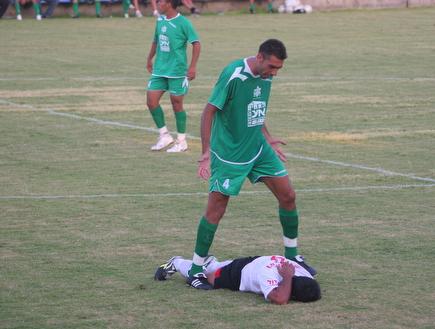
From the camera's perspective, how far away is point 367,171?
13.9m

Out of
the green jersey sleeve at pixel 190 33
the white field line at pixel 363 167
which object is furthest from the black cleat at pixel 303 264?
the green jersey sleeve at pixel 190 33

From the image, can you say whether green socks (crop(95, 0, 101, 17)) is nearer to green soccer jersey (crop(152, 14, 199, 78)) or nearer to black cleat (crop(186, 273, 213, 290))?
green soccer jersey (crop(152, 14, 199, 78))

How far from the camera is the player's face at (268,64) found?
855cm

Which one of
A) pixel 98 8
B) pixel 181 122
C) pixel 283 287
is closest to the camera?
pixel 283 287

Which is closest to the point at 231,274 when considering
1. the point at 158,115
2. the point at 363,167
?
the point at 363,167

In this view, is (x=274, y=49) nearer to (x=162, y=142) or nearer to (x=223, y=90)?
(x=223, y=90)

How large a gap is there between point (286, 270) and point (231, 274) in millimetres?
594

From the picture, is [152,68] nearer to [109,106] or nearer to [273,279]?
[109,106]

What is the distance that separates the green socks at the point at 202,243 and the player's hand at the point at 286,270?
751 mm

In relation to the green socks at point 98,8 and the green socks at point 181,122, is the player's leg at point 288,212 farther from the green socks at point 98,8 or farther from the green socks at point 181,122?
the green socks at point 98,8

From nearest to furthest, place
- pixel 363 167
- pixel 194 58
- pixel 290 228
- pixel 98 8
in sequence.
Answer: pixel 290 228, pixel 363 167, pixel 194 58, pixel 98 8

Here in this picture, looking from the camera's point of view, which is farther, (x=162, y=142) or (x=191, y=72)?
(x=162, y=142)

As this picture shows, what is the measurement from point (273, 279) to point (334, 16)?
35.2 meters

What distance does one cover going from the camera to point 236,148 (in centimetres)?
891
